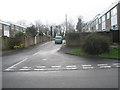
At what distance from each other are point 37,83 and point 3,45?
2039cm

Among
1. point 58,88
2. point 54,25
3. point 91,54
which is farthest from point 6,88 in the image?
point 54,25

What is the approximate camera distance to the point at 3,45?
2595cm

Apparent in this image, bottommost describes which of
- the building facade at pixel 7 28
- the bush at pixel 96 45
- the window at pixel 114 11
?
the bush at pixel 96 45

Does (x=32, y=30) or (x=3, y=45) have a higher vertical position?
(x=32, y=30)

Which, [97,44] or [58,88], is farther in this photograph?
[97,44]

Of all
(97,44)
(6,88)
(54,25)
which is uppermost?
(54,25)

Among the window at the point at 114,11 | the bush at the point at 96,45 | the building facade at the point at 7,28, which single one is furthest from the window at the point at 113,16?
the building facade at the point at 7,28

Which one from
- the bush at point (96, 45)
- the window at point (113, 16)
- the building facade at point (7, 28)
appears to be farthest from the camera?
the building facade at point (7, 28)

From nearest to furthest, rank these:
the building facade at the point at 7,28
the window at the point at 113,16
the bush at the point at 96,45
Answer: the bush at the point at 96,45 → the window at the point at 113,16 → the building facade at the point at 7,28

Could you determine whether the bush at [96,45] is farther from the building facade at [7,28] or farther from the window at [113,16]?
the building facade at [7,28]

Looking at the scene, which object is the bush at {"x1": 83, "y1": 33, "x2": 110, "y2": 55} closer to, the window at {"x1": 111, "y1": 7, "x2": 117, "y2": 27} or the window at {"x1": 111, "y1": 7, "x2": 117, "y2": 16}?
the window at {"x1": 111, "y1": 7, "x2": 117, "y2": 27}

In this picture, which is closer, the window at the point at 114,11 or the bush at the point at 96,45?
the bush at the point at 96,45

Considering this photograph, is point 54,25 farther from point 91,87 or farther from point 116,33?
point 91,87

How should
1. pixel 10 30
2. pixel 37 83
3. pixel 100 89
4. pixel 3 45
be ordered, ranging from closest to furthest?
pixel 100 89 < pixel 37 83 < pixel 3 45 < pixel 10 30
